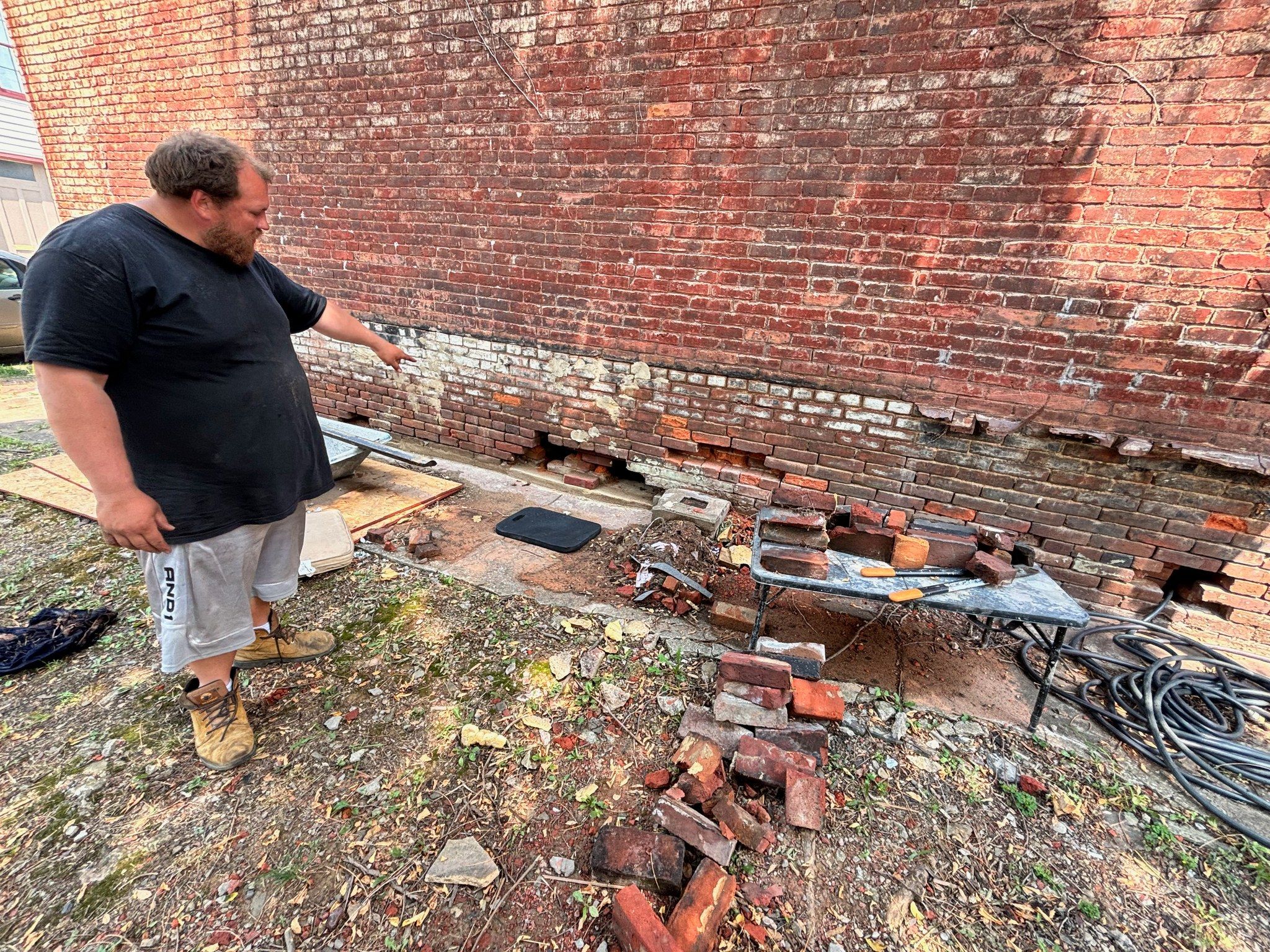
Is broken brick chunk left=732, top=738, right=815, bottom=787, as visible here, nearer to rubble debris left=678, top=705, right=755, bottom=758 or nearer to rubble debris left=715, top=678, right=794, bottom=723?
rubble debris left=678, top=705, right=755, bottom=758

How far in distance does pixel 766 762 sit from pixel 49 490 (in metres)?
5.37

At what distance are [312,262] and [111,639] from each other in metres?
3.63

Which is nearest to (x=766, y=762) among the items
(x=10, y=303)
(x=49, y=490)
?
(x=49, y=490)

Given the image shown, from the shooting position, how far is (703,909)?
5.09 feet

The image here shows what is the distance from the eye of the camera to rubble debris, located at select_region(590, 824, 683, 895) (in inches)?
65.3

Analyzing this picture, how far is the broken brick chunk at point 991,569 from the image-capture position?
2.45 meters

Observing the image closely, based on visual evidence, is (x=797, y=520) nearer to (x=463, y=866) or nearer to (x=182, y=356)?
(x=463, y=866)

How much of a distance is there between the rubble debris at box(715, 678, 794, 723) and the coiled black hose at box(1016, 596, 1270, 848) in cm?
146

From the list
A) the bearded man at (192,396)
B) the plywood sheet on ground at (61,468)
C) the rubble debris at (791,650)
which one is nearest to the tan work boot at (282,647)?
the bearded man at (192,396)

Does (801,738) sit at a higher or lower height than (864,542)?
lower

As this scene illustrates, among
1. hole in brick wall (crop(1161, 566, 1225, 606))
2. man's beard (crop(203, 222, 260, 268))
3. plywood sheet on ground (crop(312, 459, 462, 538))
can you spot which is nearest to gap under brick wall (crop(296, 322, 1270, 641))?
hole in brick wall (crop(1161, 566, 1225, 606))

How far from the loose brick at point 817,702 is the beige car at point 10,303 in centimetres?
1051

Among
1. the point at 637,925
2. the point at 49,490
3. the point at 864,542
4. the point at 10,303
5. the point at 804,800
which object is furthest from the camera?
the point at 10,303

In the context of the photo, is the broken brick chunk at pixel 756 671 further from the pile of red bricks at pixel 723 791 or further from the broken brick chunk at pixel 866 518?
the broken brick chunk at pixel 866 518
